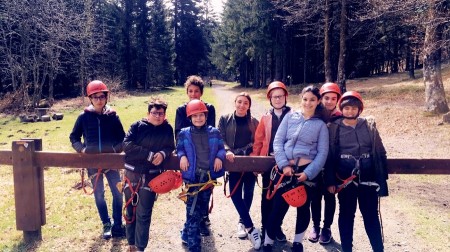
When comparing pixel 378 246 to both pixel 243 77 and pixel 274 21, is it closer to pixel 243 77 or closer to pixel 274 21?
pixel 274 21

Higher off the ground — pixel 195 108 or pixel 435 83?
pixel 435 83

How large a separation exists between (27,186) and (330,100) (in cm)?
378

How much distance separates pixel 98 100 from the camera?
4.48 meters

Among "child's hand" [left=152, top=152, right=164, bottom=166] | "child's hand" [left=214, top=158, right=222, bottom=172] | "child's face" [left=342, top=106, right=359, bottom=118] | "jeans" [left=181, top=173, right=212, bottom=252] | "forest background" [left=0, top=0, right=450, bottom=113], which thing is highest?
"forest background" [left=0, top=0, right=450, bottom=113]

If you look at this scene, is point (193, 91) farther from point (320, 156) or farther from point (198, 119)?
point (320, 156)

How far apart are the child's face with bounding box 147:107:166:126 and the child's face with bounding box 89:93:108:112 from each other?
842 millimetres

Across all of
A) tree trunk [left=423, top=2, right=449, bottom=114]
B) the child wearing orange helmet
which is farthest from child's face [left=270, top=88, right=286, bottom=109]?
tree trunk [left=423, top=2, right=449, bottom=114]

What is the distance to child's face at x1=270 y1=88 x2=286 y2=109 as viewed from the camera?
14.3 ft

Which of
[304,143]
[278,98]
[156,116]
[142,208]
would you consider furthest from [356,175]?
[142,208]

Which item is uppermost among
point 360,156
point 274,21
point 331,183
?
point 274,21

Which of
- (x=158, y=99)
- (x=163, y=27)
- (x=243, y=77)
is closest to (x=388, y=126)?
(x=158, y=99)

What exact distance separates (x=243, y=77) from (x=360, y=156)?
152ft

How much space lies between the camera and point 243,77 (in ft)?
163

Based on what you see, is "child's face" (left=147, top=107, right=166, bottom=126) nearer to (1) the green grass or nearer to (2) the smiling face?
(2) the smiling face
